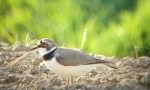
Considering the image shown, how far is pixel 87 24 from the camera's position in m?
6.39

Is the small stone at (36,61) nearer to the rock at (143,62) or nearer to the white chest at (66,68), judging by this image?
the white chest at (66,68)

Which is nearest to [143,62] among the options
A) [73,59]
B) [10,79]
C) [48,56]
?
[73,59]

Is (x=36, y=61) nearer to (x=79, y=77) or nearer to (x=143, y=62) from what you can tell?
(x=79, y=77)

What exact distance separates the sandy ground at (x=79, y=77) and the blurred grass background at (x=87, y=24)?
24cm

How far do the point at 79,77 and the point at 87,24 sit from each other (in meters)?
1.05

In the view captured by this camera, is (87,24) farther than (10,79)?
Yes

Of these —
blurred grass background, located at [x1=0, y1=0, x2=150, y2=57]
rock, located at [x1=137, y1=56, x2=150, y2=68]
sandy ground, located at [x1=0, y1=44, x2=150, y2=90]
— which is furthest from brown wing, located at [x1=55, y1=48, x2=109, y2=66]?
blurred grass background, located at [x1=0, y1=0, x2=150, y2=57]

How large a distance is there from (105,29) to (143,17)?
1.45ft

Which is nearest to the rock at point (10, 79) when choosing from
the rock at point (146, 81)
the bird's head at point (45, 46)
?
the bird's head at point (45, 46)

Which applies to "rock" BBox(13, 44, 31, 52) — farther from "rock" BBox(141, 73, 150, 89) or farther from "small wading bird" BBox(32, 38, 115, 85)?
"rock" BBox(141, 73, 150, 89)

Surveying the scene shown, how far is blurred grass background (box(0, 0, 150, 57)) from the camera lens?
239 inches

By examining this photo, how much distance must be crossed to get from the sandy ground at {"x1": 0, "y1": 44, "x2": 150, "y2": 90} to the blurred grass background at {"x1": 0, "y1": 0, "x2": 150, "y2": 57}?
238 mm

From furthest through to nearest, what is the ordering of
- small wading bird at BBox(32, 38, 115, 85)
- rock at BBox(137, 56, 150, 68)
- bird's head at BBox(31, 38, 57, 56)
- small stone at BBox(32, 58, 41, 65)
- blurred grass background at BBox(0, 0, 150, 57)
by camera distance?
blurred grass background at BBox(0, 0, 150, 57), small stone at BBox(32, 58, 41, 65), rock at BBox(137, 56, 150, 68), bird's head at BBox(31, 38, 57, 56), small wading bird at BBox(32, 38, 115, 85)

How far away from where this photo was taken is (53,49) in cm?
531
